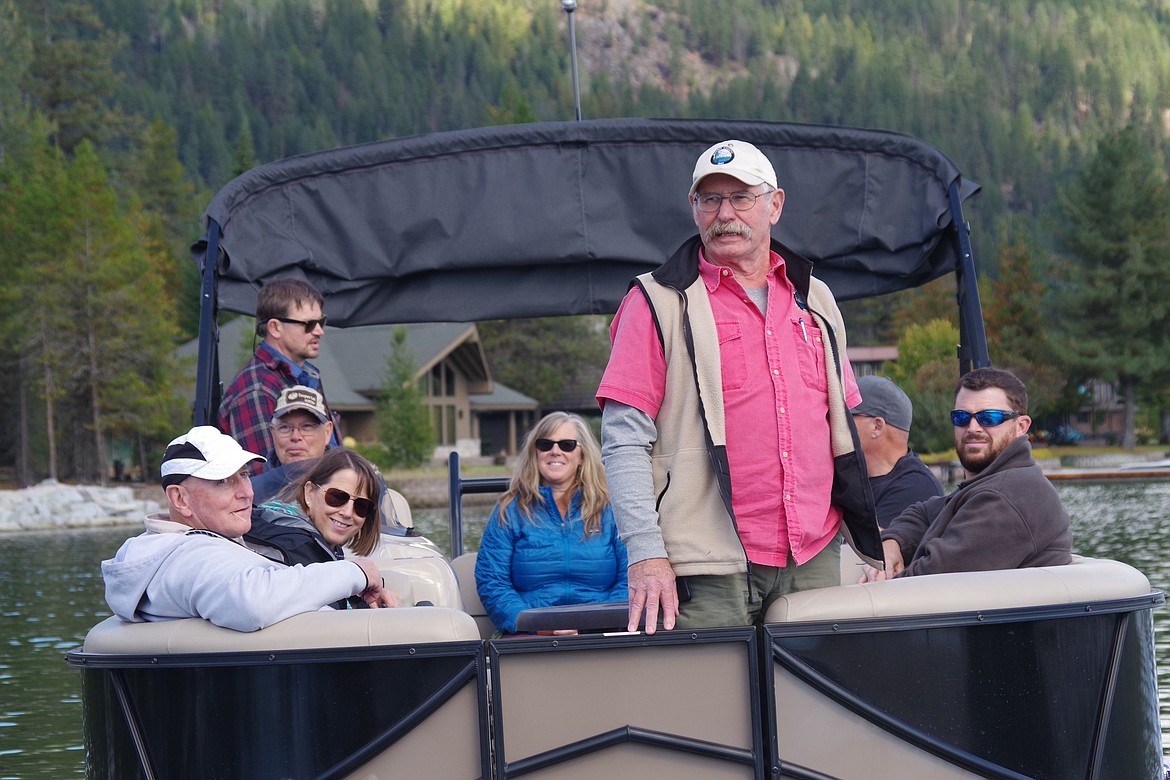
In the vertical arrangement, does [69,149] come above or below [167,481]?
above

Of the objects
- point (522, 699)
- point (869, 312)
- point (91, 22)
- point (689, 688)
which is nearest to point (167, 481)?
point (522, 699)

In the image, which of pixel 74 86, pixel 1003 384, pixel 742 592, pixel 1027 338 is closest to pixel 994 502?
pixel 1003 384

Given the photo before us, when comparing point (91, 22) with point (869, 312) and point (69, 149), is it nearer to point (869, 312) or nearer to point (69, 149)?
point (69, 149)

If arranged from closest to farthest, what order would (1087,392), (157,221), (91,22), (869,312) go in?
(1087,392)
(157,221)
(91,22)
(869,312)

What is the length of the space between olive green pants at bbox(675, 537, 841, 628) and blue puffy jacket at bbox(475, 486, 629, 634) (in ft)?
5.44

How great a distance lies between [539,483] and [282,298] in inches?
45.8

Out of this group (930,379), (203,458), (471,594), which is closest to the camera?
(203,458)

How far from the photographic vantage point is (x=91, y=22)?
72312 millimetres

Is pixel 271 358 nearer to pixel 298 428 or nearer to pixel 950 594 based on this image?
pixel 298 428

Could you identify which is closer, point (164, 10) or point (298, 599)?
point (298, 599)

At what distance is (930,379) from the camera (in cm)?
5209

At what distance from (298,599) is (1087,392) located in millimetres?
60445

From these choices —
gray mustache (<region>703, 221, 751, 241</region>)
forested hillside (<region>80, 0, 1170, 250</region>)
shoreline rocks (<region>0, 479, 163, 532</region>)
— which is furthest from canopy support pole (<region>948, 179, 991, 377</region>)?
forested hillside (<region>80, 0, 1170, 250</region>)

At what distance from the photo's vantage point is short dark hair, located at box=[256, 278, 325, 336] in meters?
5.16
